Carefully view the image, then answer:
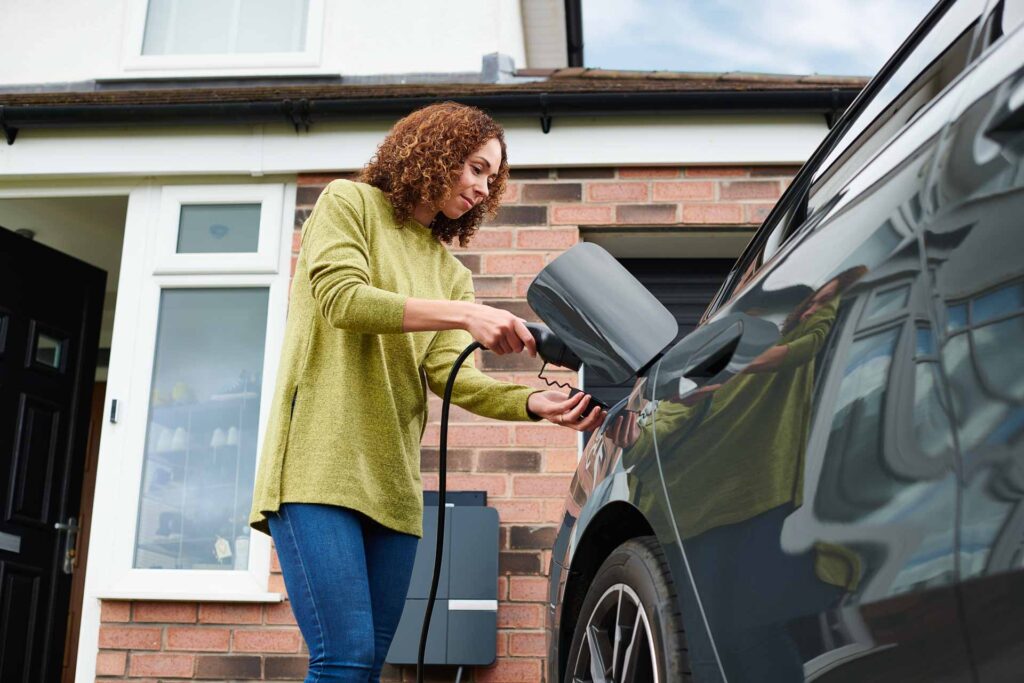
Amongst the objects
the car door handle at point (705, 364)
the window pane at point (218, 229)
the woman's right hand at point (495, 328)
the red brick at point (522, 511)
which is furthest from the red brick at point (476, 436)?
the car door handle at point (705, 364)

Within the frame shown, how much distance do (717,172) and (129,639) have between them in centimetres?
341

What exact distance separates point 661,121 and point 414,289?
3.21m

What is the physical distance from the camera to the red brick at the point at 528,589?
4.96 m

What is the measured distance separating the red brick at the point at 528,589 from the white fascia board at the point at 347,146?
194 cm

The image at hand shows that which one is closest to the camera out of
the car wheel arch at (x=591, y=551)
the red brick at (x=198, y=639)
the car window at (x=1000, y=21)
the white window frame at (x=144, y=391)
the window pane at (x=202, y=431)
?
the car window at (x=1000, y=21)

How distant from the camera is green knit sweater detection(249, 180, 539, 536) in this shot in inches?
91.3

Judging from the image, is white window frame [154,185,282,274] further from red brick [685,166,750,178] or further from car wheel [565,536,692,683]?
car wheel [565,536,692,683]

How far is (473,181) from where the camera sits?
2.71m

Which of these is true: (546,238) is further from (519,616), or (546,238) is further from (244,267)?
(519,616)

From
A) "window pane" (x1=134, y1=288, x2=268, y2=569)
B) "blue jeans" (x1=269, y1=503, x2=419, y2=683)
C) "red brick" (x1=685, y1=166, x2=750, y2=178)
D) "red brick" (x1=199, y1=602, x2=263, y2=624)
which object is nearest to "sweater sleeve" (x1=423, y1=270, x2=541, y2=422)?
"blue jeans" (x1=269, y1=503, x2=419, y2=683)

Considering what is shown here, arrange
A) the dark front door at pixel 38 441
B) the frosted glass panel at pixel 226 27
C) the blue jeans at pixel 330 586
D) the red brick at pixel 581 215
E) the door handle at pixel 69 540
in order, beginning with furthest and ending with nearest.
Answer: the frosted glass panel at pixel 226 27
the door handle at pixel 69 540
the dark front door at pixel 38 441
the red brick at pixel 581 215
the blue jeans at pixel 330 586

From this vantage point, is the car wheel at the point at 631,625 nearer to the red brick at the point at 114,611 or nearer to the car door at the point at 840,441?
the car door at the point at 840,441

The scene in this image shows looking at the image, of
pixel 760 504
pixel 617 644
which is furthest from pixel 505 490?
pixel 760 504

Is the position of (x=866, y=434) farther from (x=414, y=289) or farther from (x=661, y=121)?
(x=661, y=121)
